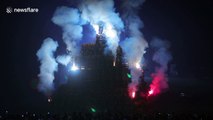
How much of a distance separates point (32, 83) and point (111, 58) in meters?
65.9

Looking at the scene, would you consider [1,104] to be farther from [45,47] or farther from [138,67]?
[138,67]

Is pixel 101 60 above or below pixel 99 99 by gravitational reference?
above

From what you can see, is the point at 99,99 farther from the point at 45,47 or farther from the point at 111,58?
the point at 45,47

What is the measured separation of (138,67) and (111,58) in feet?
37.2

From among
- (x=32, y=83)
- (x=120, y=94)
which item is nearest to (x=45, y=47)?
(x=120, y=94)

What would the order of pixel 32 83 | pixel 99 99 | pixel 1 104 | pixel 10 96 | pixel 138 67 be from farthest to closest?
1. pixel 32 83
2. pixel 10 96
3. pixel 1 104
4. pixel 138 67
5. pixel 99 99

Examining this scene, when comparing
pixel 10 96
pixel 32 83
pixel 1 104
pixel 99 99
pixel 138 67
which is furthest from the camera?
pixel 32 83

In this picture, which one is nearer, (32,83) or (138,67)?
(138,67)

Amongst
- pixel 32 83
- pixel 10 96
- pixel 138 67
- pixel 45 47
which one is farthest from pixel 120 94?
pixel 32 83

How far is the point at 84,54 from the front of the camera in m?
73.9

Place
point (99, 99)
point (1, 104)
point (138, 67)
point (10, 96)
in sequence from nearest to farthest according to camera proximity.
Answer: point (99, 99), point (138, 67), point (1, 104), point (10, 96)

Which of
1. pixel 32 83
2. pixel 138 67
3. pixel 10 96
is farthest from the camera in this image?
pixel 32 83

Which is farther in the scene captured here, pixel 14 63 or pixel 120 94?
pixel 14 63

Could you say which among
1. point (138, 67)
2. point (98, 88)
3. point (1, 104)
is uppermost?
point (138, 67)
